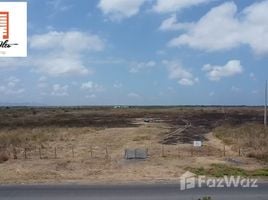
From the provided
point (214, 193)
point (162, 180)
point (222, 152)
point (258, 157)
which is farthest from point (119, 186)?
point (222, 152)

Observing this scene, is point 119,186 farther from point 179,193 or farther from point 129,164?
point 129,164

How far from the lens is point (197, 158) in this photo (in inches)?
1081

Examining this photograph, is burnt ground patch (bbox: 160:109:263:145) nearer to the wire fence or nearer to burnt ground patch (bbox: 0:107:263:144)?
burnt ground patch (bbox: 0:107:263:144)

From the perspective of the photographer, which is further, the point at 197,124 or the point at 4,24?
the point at 197,124

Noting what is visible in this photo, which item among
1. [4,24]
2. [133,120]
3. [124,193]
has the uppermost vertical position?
[4,24]

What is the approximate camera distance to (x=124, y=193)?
52.2 feet

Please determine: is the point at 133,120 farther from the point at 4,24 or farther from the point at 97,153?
the point at 4,24

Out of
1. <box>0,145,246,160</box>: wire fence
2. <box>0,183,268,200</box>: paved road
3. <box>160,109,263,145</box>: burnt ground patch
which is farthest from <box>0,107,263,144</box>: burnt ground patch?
<box>0,183,268,200</box>: paved road

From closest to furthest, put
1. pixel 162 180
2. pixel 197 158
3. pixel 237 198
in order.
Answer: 1. pixel 237 198
2. pixel 162 180
3. pixel 197 158

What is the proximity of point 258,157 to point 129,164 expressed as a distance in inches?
308

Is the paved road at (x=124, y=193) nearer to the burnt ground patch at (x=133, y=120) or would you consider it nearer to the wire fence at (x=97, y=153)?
the wire fence at (x=97, y=153)

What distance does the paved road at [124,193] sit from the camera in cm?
1497

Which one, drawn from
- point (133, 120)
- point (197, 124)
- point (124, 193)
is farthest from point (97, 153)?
point (133, 120)

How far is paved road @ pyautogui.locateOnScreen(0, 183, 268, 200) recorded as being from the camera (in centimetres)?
1497
